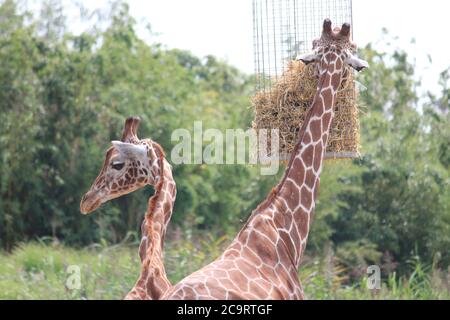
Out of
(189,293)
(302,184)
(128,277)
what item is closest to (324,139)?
(302,184)

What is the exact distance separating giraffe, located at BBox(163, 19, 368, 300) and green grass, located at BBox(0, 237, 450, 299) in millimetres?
4735

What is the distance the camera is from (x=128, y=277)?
1138cm

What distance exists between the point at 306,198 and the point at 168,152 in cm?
995

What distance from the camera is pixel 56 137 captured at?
1708cm

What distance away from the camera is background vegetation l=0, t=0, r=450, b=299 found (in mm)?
14000

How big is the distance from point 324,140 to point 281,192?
0.45 metres

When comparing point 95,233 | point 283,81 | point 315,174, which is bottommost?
point 95,233

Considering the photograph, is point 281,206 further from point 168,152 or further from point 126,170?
point 168,152

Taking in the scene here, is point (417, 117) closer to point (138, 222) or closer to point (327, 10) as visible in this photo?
point (138, 222)

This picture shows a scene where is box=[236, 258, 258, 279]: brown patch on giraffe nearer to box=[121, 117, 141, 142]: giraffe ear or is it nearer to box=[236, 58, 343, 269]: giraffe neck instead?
box=[236, 58, 343, 269]: giraffe neck

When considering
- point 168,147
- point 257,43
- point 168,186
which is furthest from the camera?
point 168,147

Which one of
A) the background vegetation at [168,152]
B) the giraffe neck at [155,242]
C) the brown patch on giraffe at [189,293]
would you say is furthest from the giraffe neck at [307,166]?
the background vegetation at [168,152]

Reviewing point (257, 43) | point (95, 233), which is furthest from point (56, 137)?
point (257, 43)

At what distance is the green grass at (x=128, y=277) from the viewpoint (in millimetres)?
11406
